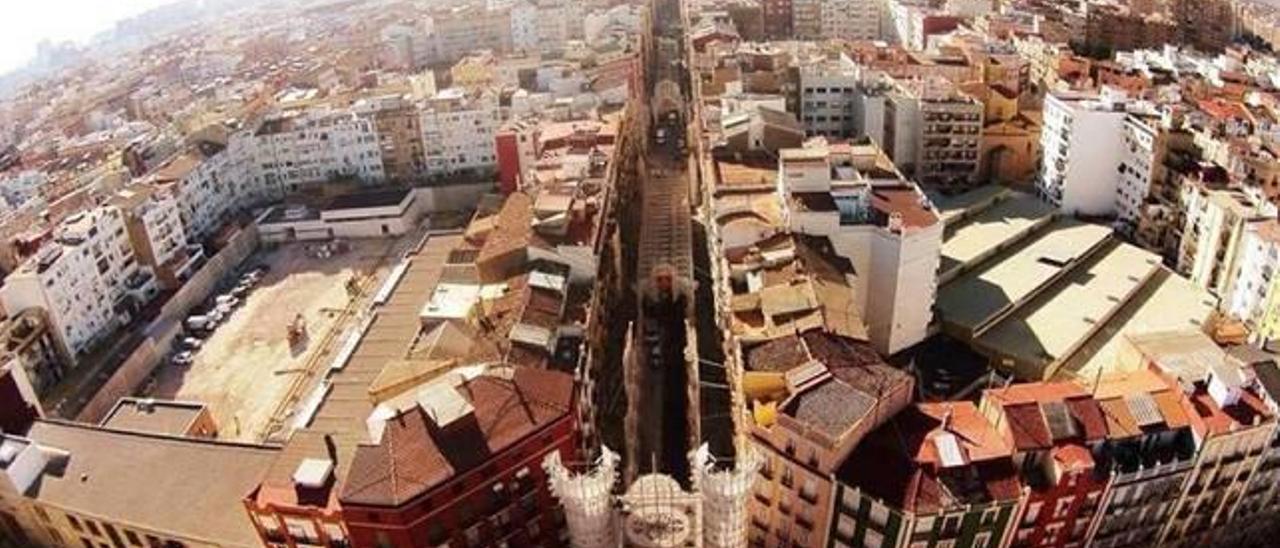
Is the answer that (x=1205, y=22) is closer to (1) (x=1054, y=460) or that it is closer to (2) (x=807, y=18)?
(2) (x=807, y=18)

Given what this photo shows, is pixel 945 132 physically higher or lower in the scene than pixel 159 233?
higher

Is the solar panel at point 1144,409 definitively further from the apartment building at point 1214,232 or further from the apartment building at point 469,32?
the apartment building at point 469,32

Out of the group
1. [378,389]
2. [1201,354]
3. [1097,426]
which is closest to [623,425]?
[378,389]

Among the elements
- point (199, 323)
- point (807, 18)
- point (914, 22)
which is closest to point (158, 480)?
point (199, 323)

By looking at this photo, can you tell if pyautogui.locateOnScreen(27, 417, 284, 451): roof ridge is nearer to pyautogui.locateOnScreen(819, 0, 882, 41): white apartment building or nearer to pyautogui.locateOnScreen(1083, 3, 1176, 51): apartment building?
pyautogui.locateOnScreen(819, 0, 882, 41): white apartment building

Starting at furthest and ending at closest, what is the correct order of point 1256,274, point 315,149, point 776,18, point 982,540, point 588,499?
point 776,18 → point 315,149 → point 1256,274 → point 982,540 → point 588,499

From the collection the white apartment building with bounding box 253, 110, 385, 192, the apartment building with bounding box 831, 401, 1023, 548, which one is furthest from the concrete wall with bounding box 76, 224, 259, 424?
the apartment building with bounding box 831, 401, 1023, 548
